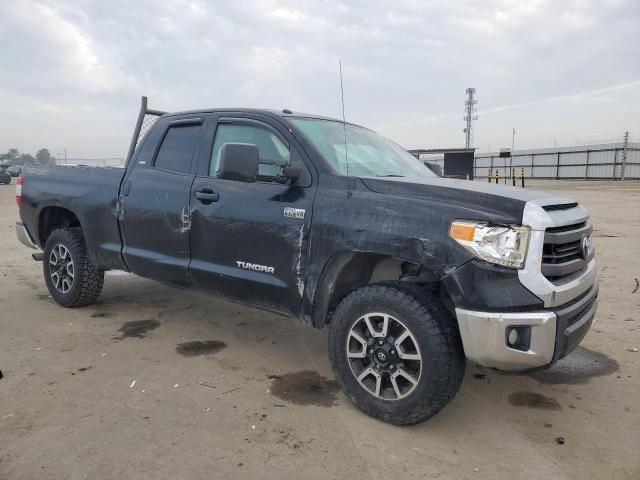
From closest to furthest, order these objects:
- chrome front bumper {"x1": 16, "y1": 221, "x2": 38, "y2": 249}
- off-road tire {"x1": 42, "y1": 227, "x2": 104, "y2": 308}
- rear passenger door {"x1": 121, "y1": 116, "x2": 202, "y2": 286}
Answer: rear passenger door {"x1": 121, "y1": 116, "x2": 202, "y2": 286} < off-road tire {"x1": 42, "y1": 227, "x2": 104, "y2": 308} < chrome front bumper {"x1": 16, "y1": 221, "x2": 38, "y2": 249}

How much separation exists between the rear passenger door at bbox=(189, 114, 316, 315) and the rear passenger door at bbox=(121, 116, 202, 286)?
13 centimetres

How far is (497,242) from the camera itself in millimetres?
2533

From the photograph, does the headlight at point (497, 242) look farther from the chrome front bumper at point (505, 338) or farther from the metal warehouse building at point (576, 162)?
the metal warehouse building at point (576, 162)

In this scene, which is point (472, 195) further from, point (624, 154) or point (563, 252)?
point (624, 154)

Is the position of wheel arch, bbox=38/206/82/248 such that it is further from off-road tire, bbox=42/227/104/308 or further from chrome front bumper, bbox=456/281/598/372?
chrome front bumper, bbox=456/281/598/372

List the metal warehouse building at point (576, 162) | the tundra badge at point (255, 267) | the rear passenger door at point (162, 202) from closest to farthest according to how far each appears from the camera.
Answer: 1. the tundra badge at point (255, 267)
2. the rear passenger door at point (162, 202)
3. the metal warehouse building at point (576, 162)

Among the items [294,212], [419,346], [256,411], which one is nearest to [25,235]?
[294,212]

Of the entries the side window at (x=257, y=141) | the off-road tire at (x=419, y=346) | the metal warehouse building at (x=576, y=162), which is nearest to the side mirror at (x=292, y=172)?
the side window at (x=257, y=141)

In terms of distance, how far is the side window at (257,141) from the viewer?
11.4ft

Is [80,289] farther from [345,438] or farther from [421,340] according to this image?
[421,340]

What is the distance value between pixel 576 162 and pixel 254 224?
44.5 metres

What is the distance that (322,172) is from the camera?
319cm

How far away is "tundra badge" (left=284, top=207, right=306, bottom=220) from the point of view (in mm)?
3193

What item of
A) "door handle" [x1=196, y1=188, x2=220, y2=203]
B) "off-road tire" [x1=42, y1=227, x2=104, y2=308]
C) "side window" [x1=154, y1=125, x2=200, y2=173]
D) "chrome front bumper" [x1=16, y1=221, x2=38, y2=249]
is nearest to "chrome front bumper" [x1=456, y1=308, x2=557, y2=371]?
"door handle" [x1=196, y1=188, x2=220, y2=203]
